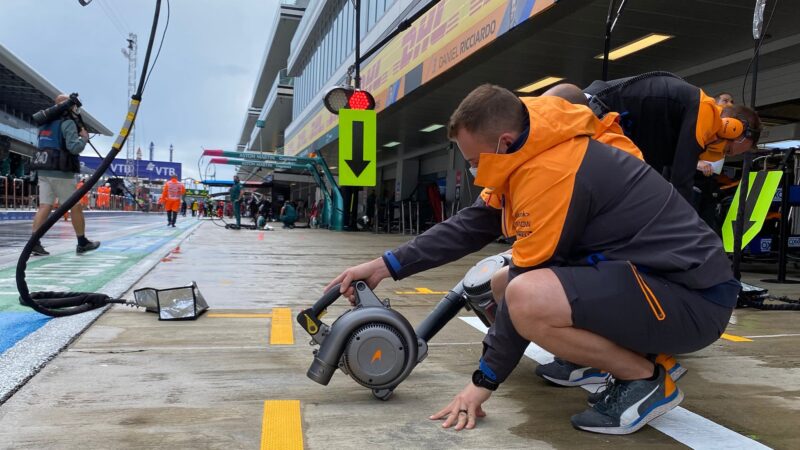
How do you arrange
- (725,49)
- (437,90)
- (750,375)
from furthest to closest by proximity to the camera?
(437,90)
(725,49)
(750,375)

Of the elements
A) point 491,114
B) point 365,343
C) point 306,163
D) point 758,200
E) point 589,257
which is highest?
point 306,163

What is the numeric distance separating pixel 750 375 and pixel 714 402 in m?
0.52

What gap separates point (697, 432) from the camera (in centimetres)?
192

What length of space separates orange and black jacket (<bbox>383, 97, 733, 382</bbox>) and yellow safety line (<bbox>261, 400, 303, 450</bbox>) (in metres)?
0.67

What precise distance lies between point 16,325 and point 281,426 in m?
2.11

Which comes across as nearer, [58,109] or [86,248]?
[58,109]

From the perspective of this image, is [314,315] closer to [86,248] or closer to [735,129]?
[735,129]

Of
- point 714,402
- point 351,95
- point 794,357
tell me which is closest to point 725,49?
point 351,95

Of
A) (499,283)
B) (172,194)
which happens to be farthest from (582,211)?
(172,194)

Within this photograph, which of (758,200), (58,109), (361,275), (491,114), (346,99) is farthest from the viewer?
(346,99)

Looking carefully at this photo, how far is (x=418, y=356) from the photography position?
2.12 meters

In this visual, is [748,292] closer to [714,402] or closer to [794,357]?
[794,357]

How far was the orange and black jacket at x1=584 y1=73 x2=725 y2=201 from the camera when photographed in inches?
103

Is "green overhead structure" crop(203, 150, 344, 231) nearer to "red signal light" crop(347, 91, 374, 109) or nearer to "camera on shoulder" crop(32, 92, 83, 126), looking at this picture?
"red signal light" crop(347, 91, 374, 109)
